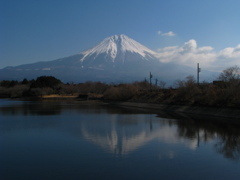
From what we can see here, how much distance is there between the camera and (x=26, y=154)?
13461 millimetres

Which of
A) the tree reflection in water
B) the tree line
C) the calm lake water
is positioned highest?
the tree line

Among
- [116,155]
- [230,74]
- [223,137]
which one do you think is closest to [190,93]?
[230,74]

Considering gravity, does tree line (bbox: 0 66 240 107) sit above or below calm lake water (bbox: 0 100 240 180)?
above

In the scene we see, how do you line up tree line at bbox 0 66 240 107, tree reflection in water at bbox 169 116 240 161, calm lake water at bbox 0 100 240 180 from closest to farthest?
calm lake water at bbox 0 100 240 180, tree reflection in water at bbox 169 116 240 161, tree line at bbox 0 66 240 107

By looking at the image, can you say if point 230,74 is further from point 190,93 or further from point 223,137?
point 223,137

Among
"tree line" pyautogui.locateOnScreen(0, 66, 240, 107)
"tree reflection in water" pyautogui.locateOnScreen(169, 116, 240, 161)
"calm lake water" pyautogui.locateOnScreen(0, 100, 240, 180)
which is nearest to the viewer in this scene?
"calm lake water" pyautogui.locateOnScreen(0, 100, 240, 180)

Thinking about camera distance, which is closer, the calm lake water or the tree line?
the calm lake water

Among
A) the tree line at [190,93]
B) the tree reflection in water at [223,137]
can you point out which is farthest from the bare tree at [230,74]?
the tree reflection in water at [223,137]

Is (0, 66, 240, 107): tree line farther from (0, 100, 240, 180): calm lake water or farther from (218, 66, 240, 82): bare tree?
(0, 100, 240, 180): calm lake water

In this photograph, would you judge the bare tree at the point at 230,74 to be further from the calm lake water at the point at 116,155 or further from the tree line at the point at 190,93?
the calm lake water at the point at 116,155

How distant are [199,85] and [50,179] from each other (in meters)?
38.7

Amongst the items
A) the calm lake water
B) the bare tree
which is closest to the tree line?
the bare tree

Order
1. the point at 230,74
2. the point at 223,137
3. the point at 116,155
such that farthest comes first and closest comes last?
1. the point at 230,74
2. the point at 223,137
3. the point at 116,155

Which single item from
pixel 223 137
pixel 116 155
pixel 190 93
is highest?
pixel 190 93
